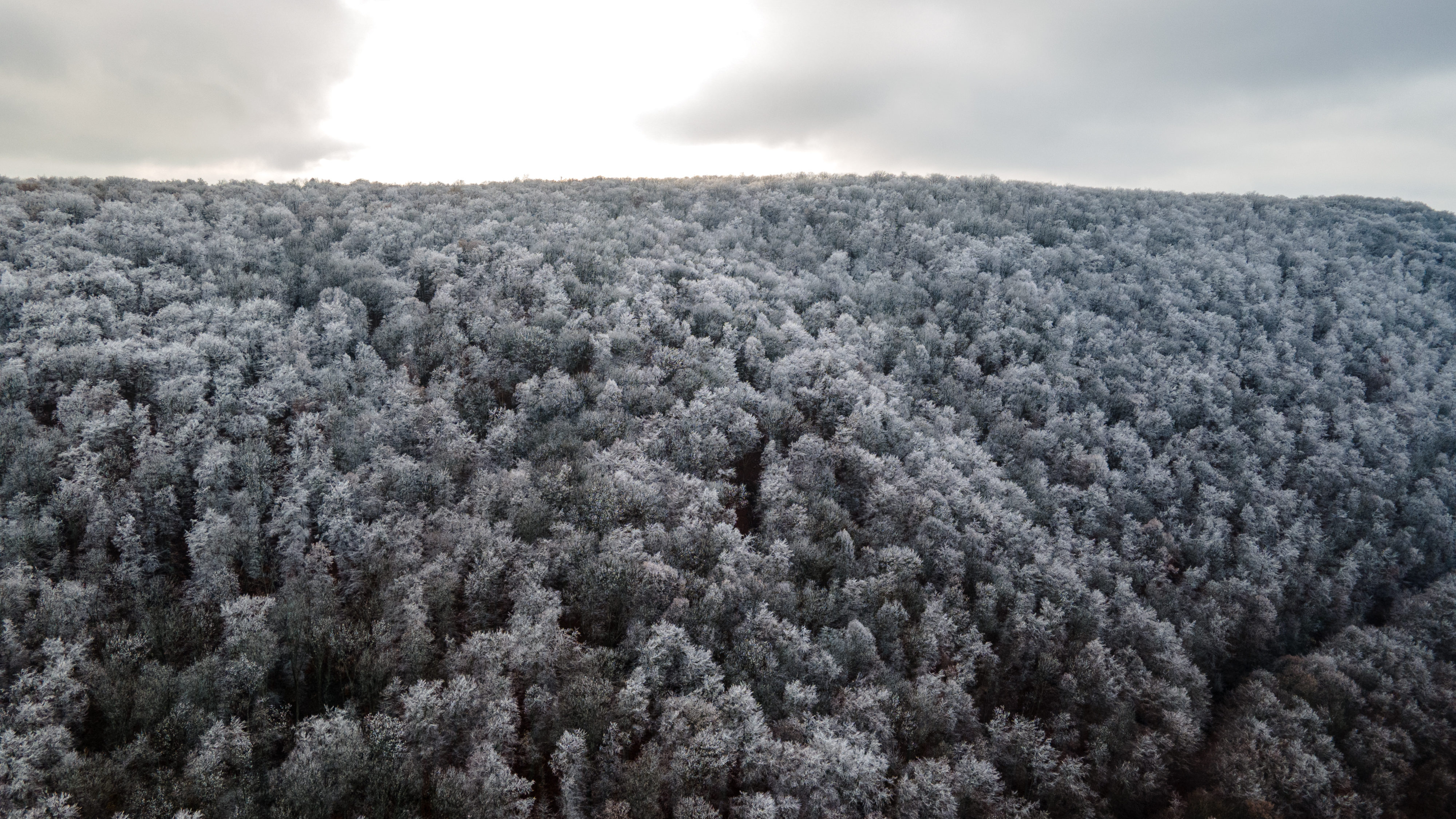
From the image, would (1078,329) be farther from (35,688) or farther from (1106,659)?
(35,688)

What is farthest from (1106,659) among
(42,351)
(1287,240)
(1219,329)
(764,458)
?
(1287,240)

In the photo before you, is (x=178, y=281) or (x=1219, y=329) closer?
(x=178, y=281)

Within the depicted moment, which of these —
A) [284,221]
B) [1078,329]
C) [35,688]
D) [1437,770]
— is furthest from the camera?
[1078,329]

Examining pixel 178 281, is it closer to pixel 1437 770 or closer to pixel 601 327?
pixel 601 327

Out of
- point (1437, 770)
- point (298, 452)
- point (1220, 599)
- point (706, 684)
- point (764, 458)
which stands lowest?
point (1437, 770)

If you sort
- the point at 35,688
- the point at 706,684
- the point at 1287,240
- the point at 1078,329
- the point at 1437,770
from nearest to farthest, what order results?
the point at 35,688, the point at 706,684, the point at 1437,770, the point at 1078,329, the point at 1287,240

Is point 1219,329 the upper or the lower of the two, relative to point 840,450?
upper

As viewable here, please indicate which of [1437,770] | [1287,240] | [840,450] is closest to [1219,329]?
[1287,240]
